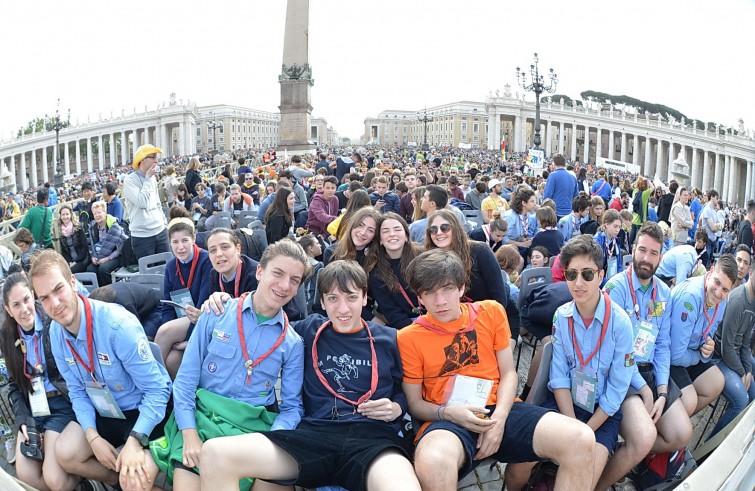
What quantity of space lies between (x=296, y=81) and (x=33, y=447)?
20632 mm

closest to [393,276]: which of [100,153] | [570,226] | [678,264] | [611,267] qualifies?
[678,264]

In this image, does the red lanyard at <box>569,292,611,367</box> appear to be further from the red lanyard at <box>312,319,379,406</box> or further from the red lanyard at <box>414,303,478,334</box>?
the red lanyard at <box>312,319,379,406</box>

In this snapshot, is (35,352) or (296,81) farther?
(296,81)

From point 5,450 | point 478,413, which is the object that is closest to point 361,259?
point 478,413

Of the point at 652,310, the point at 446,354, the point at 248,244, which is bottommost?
the point at 446,354

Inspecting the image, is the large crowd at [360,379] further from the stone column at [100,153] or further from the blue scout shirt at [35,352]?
the stone column at [100,153]

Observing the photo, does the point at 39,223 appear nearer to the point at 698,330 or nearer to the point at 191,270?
the point at 191,270

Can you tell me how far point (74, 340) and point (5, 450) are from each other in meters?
1.42

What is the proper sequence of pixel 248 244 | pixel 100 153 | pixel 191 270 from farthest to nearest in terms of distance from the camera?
pixel 100 153 → pixel 248 244 → pixel 191 270

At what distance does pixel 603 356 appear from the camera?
2900 millimetres

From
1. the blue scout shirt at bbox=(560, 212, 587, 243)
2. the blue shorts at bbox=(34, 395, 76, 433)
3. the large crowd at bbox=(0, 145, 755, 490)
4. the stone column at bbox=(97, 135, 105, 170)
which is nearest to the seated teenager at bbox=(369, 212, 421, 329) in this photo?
the large crowd at bbox=(0, 145, 755, 490)

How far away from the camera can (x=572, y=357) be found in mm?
2973

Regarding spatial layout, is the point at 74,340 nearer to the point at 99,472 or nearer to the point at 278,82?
the point at 99,472

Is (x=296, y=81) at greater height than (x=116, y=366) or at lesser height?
greater
